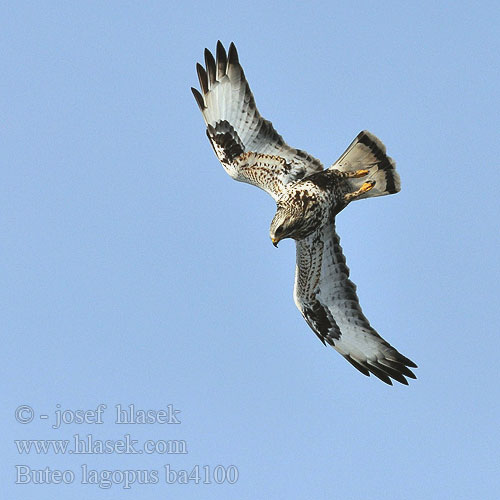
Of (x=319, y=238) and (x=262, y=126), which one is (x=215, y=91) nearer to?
(x=262, y=126)

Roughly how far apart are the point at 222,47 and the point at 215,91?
0.65 meters

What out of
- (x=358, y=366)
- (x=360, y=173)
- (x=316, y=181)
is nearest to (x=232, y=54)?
(x=316, y=181)

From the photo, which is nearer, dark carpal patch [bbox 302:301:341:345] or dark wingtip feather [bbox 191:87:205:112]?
dark carpal patch [bbox 302:301:341:345]

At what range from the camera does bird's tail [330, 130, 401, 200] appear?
1230cm

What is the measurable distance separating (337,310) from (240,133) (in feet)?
9.71

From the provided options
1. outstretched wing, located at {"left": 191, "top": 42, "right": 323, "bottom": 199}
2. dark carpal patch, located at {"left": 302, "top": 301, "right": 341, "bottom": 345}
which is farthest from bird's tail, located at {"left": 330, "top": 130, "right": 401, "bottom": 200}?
dark carpal patch, located at {"left": 302, "top": 301, "right": 341, "bottom": 345}

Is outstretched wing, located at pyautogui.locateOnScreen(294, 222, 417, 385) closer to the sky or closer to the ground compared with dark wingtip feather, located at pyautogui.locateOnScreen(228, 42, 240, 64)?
closer to the ground

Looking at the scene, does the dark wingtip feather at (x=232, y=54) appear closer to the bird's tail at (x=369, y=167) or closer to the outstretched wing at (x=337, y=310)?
the bird's tail at (x=369, y=167)

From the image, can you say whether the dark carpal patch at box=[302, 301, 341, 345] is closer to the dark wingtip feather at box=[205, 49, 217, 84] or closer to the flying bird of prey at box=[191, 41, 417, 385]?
the flying bird of prey at box=[191, 41, 417, 385]

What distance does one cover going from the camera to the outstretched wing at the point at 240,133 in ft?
40.7

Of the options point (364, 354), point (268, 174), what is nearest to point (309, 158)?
point (268, 174)

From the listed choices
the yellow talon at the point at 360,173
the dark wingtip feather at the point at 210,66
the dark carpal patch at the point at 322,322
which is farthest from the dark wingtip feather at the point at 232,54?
the dark carpal patch at the point at 322,322

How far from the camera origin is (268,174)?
12.4 meters

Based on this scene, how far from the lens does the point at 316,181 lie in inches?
465
